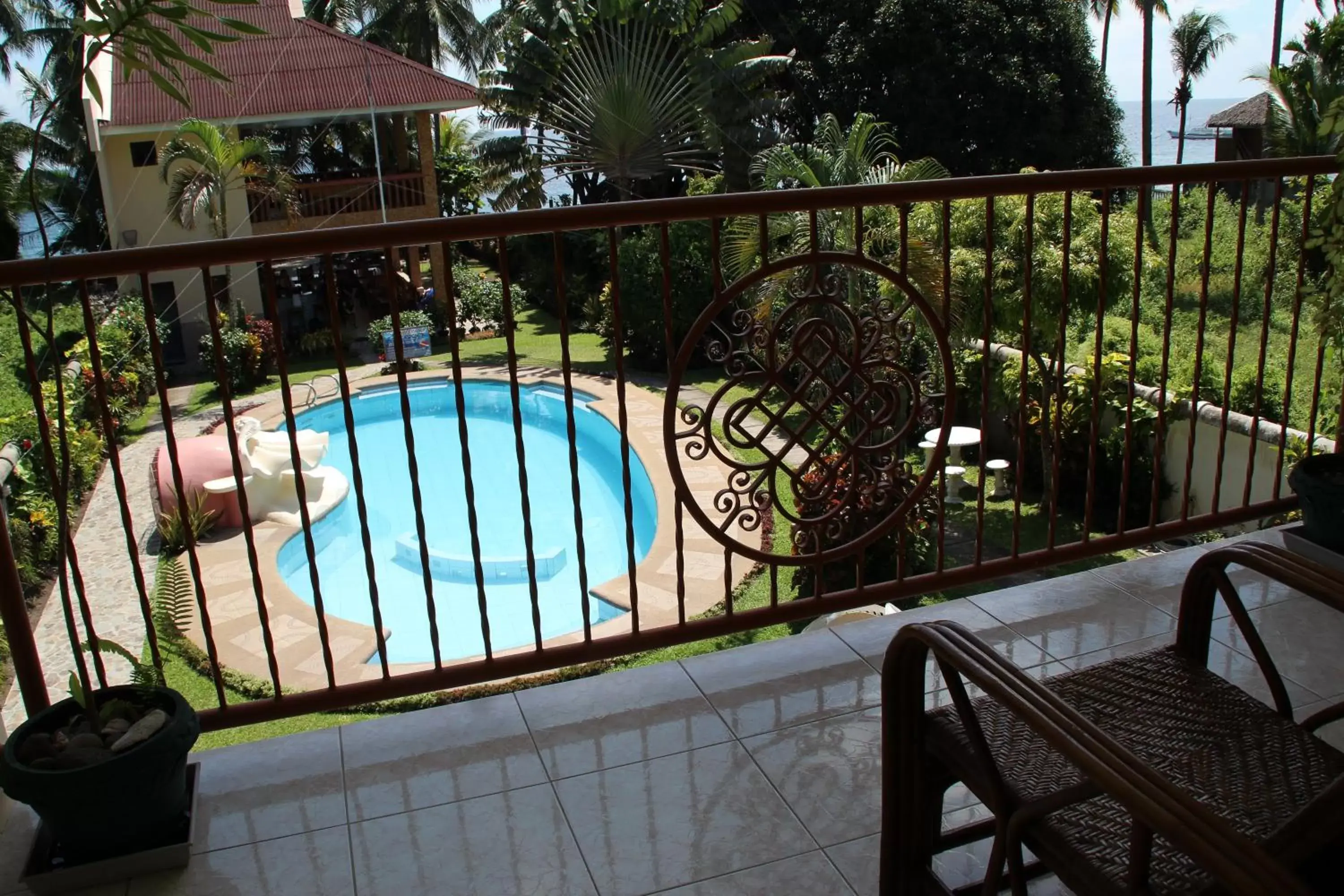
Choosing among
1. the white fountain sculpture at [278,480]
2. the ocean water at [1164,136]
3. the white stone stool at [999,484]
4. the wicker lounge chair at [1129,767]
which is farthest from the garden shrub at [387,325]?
the wicker lounge chair at [1129,767]

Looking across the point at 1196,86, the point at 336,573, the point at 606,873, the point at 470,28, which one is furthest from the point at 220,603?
the point at 1196,86

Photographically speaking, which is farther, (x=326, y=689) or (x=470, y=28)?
(x=470, y=28)

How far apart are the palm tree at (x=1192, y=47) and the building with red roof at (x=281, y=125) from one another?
88.6 ft

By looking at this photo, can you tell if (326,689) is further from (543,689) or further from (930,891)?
(930,891)

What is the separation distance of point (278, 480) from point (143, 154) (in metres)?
10.5

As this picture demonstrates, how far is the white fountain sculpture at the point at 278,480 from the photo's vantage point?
11.4 meters

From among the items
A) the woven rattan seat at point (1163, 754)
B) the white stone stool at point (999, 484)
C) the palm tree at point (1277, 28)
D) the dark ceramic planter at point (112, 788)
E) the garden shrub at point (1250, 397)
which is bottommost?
the white stone stool at point (999, 484)

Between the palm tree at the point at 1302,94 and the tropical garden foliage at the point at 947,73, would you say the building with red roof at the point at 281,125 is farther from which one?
the palm tree at the point at 1302,94

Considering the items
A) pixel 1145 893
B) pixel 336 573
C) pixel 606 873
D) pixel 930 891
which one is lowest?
pixel 336 573

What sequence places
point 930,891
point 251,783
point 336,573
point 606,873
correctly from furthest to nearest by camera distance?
point 336,573, point 251,783, point 606,873, point 930,891

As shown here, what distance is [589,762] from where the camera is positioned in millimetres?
2412

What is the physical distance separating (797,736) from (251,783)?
1177 millimetres

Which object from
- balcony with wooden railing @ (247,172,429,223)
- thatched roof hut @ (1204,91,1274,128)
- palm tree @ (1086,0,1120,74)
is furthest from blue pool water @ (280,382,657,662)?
palm tree @ (1086,0,1120,74)

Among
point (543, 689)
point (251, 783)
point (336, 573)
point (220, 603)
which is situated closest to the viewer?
point (251, 783)
